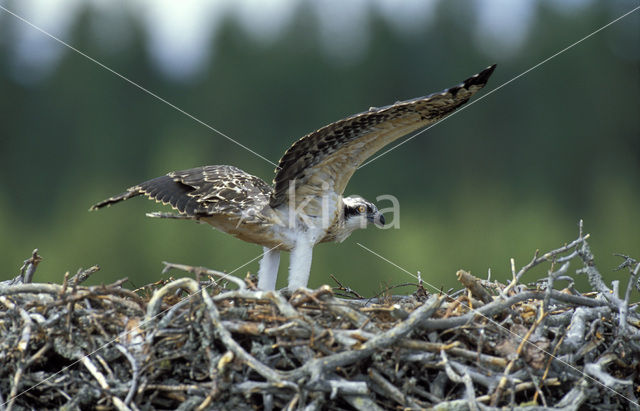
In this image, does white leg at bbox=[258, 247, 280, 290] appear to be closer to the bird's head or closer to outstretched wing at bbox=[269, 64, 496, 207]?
outstretched wing at bbox=[269, 64, 496, 207]

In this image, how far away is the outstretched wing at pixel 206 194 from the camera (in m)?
4.64

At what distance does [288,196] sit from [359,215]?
64cm

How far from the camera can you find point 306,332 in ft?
10.4

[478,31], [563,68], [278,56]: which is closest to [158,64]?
[278,56]

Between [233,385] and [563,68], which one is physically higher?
[563,68]

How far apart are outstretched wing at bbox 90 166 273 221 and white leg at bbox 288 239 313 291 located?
36 cm

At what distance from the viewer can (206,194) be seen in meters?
4.73

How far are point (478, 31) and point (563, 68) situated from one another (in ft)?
9.43

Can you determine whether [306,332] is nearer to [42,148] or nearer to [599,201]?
[599,201]

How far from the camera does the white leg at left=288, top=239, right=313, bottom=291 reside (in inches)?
183

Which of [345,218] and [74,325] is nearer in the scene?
[74,325]

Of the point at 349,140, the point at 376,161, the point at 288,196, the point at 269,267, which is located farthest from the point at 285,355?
the point at 376,161

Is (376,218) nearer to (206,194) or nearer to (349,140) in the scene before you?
(349,140)

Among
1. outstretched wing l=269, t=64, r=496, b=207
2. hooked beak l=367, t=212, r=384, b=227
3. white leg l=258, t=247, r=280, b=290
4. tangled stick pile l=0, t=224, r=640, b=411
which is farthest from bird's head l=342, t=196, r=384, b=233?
tangled stick pile l=0, t=224, r=640, b=411
